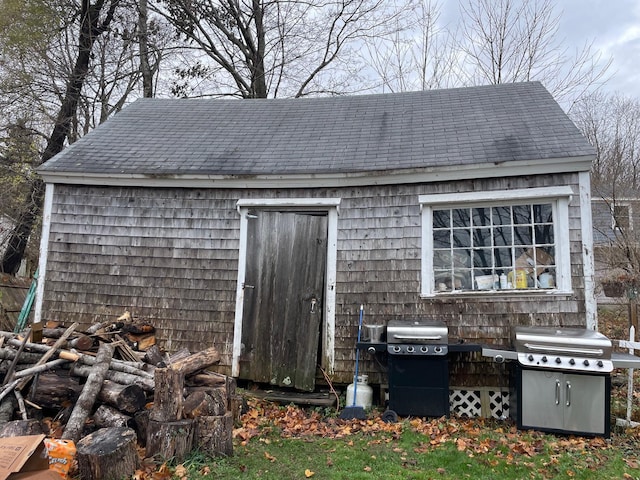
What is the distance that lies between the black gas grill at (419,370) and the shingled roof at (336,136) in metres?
2.28

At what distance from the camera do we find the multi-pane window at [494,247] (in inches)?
229

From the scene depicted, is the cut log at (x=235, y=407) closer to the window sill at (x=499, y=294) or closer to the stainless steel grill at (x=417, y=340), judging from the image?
the stainless steel grill at (x=417, y=340)

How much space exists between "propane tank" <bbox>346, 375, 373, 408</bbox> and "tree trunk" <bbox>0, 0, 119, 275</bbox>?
469 inches

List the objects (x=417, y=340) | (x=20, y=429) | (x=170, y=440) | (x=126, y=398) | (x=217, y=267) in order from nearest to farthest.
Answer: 1. (x=170, y=440)
2. (x=20, y=429)
3. (x=126, y=398)
4. (x=417, y=340)
5. (x=217, y=267)

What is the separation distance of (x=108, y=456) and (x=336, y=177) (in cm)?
436

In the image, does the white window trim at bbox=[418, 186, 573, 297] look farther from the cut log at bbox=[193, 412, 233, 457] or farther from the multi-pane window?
the cut log at bbox=[193, 412, 233, 457]

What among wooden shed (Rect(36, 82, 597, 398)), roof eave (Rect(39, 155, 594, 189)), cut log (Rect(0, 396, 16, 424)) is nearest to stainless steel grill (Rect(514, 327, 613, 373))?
wooden shed (Rect(36, 82, 597, 398))

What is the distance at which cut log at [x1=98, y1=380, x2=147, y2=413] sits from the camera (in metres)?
4.28

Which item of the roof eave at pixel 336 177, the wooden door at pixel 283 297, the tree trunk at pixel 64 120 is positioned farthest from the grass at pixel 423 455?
the tree trunk at pixel 64 120

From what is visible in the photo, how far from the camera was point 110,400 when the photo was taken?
14.3ft

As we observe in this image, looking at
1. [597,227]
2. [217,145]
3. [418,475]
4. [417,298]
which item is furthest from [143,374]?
[597,227]

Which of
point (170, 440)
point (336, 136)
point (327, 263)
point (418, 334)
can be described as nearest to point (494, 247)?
point (418, 334)

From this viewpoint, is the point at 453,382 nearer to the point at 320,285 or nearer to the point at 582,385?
the point at 582,385

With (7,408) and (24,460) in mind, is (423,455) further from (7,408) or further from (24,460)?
(7,408)
